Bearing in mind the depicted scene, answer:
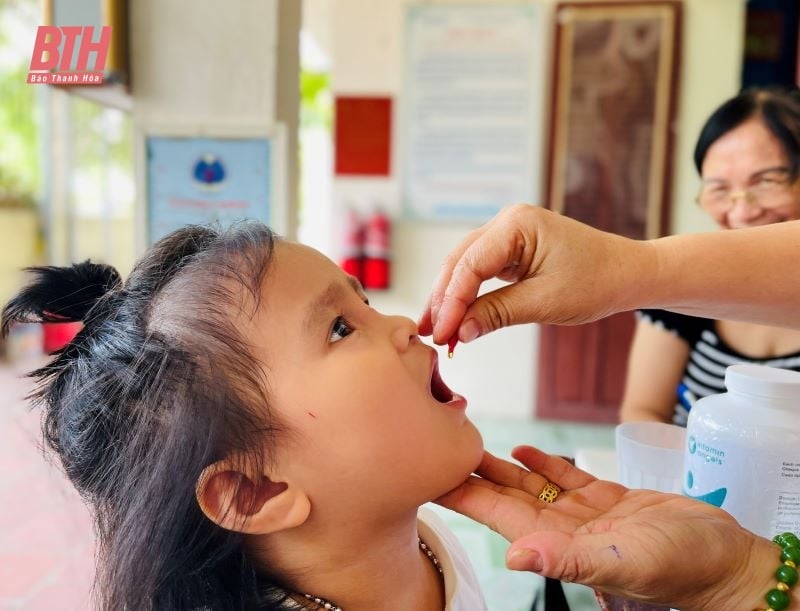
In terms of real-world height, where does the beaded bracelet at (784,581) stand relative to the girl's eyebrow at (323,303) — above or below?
below

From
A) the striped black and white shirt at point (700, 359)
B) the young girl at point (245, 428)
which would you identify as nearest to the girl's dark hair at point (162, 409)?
the young girl at point (245, 428)

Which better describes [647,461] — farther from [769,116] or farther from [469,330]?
[769,116]

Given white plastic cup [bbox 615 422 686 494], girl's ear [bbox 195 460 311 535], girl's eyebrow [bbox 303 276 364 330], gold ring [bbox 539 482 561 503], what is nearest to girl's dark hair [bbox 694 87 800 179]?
white plastic cup [bbox 615 422 686 494]

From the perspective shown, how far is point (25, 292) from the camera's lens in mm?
857

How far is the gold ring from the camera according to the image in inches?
34.6

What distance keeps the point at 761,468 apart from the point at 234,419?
63 cm

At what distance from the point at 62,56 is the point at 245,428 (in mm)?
595

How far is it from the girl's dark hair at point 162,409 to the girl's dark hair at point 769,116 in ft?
3.81

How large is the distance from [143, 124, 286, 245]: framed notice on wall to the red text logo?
39 centimetres

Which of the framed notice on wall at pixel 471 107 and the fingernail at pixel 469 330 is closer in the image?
the fingernail at pixel 469 330

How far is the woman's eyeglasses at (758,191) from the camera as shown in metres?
1.37

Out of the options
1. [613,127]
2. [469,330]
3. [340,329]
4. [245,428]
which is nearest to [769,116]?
[469,330]

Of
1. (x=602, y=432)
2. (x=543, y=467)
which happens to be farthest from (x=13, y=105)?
(x=602, y=432)

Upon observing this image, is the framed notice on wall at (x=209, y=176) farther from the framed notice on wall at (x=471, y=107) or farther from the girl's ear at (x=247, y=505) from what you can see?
the framed notice on wall at (x=471, y=107)
